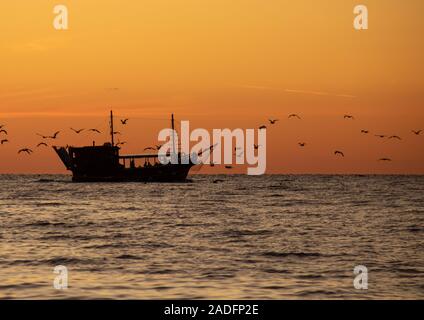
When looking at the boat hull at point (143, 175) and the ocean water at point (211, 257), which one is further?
the boat hull at point (143, 175)

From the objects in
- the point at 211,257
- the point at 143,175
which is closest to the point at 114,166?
the point at 143,175

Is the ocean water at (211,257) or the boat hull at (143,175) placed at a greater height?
the ocean water at (211,257)

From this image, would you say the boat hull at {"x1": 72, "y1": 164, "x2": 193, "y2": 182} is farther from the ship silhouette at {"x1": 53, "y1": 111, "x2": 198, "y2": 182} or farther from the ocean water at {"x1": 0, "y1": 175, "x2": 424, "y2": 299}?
the ocean water at {"x1": 0, "y1": 175, "x2": 424, "y2": 299}

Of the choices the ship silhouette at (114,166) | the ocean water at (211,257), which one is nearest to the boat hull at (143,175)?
the ship silhouette at (114,166)

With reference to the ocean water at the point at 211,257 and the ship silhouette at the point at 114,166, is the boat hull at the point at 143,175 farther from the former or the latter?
the ocean water at the point at 211,257

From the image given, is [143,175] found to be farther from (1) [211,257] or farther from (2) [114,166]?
(1) [211,257]

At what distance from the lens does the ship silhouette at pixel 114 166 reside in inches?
5187

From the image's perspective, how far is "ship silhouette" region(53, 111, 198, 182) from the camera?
432 ft

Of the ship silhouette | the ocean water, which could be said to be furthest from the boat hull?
the ocean water
